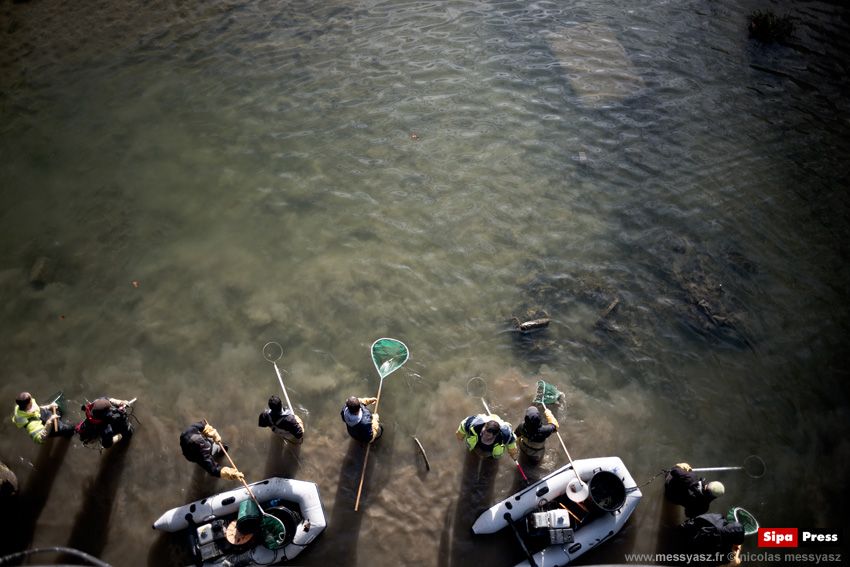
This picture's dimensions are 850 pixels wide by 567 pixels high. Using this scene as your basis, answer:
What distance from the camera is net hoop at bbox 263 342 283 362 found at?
9.37 meters

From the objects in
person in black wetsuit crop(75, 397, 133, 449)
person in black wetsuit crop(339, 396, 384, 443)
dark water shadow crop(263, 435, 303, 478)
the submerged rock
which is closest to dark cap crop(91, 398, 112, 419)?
person in black wetsuit crop(75, 397, 133, 449)

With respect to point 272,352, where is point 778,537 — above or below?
below

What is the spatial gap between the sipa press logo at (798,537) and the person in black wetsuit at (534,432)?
3602mm

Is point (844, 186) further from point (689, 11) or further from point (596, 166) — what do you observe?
point (689, 11)

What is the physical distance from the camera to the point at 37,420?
8.11 metres

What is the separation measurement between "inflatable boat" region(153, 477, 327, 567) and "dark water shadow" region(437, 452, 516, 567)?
1.97 metres

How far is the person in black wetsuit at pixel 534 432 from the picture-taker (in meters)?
7.47

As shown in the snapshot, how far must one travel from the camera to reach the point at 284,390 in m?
9.01

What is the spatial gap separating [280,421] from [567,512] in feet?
15.3

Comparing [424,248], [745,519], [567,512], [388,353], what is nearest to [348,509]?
[388,353]

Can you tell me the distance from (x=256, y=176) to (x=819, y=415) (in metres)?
12.4

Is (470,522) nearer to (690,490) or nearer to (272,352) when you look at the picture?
(690,490)

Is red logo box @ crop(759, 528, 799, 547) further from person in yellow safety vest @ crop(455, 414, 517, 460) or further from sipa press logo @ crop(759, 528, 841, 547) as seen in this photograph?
person in yellow safety vest @ crop(455, 414, 517, 460)

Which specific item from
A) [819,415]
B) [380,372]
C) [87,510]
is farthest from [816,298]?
[87,510]
